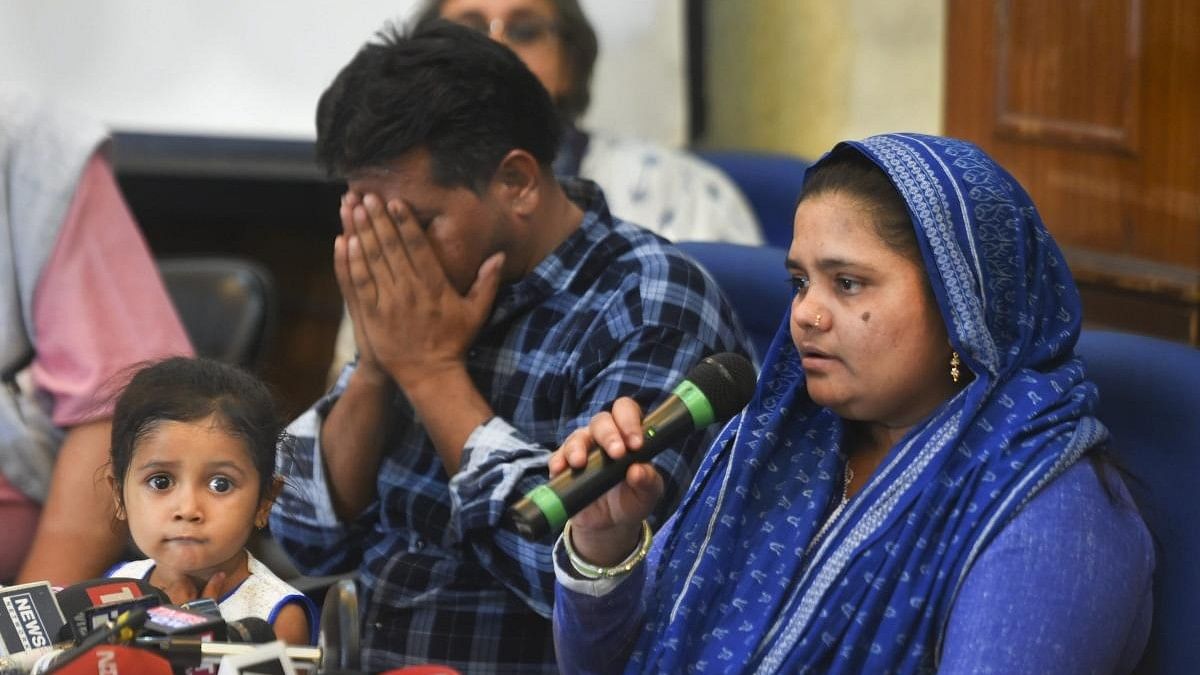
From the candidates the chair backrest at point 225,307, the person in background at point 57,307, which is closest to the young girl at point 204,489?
the person in background at point 57,307

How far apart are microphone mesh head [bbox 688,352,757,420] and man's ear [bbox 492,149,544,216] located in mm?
483

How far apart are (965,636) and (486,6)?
168 cm

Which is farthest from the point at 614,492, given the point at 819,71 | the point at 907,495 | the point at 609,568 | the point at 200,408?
the point at 819,71

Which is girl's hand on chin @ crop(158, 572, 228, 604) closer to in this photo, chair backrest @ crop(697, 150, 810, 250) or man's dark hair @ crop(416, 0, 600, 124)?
man's dark hair @ crop(416, 0, 600, 124)

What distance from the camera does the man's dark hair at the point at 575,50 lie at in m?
2.66

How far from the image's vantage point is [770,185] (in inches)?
116

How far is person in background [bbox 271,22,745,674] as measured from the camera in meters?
1.61

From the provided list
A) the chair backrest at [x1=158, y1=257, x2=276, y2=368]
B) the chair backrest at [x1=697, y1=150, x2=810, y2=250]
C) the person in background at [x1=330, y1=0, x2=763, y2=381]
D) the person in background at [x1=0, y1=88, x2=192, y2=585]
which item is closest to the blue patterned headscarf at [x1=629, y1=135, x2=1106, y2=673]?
the person in background at [x1=0, y1=88, x2=192, y2=585]

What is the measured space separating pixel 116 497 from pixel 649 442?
1.51 feet

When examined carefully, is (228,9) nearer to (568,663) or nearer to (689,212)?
(689,212)

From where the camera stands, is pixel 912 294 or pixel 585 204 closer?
pixel 912 294

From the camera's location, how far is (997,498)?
4.02 feet

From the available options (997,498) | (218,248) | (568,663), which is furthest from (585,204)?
(218,248)

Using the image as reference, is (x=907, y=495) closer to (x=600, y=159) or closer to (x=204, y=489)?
(x=204, y=489)
